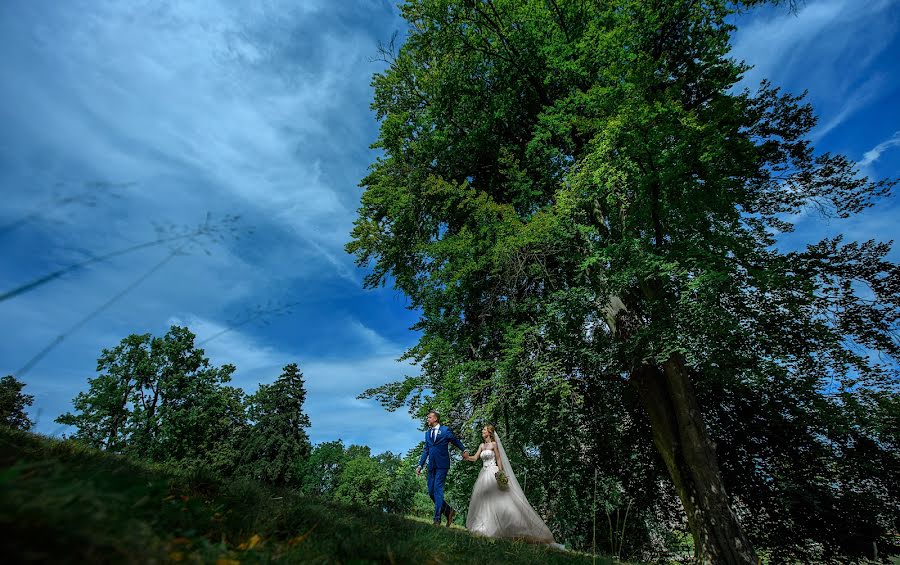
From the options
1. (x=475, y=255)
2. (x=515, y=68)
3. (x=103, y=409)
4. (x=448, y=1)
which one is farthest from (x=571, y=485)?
(x=103, y=409)

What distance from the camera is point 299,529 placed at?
310 cm

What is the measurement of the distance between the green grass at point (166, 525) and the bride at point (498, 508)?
3256 mm

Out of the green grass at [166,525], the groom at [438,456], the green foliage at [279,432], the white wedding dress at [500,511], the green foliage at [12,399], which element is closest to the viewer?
the green grass at [166,525]

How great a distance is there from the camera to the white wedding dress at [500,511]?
7.96 metres

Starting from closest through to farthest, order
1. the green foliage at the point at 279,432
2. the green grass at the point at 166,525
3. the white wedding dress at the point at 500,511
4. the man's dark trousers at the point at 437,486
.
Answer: the green grass at the point at 166,525, the white wedding dress at the point at 500,511, the man's dark trousers at the point at 437,486, the green foliage at the point at 279,432

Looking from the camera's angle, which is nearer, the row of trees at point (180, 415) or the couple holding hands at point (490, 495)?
the couple holding hands at point (490, 495)

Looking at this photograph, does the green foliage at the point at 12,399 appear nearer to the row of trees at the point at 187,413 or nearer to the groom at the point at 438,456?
the row of trees at the point at 187,413

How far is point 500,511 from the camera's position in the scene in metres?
8.27

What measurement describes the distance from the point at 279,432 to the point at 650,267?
46.5m

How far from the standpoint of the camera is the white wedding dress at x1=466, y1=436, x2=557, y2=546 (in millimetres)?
7956

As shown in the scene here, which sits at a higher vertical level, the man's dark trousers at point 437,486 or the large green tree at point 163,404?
the large green tree at point 163,404

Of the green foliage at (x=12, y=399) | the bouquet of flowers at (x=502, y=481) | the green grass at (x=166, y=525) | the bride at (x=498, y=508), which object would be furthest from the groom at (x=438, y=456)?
the green foliage at (x=12, y=399)

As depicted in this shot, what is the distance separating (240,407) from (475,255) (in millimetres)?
41132

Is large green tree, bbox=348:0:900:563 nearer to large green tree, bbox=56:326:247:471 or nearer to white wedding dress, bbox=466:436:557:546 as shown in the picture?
white wedding dress, bbox=466:436:557:546
